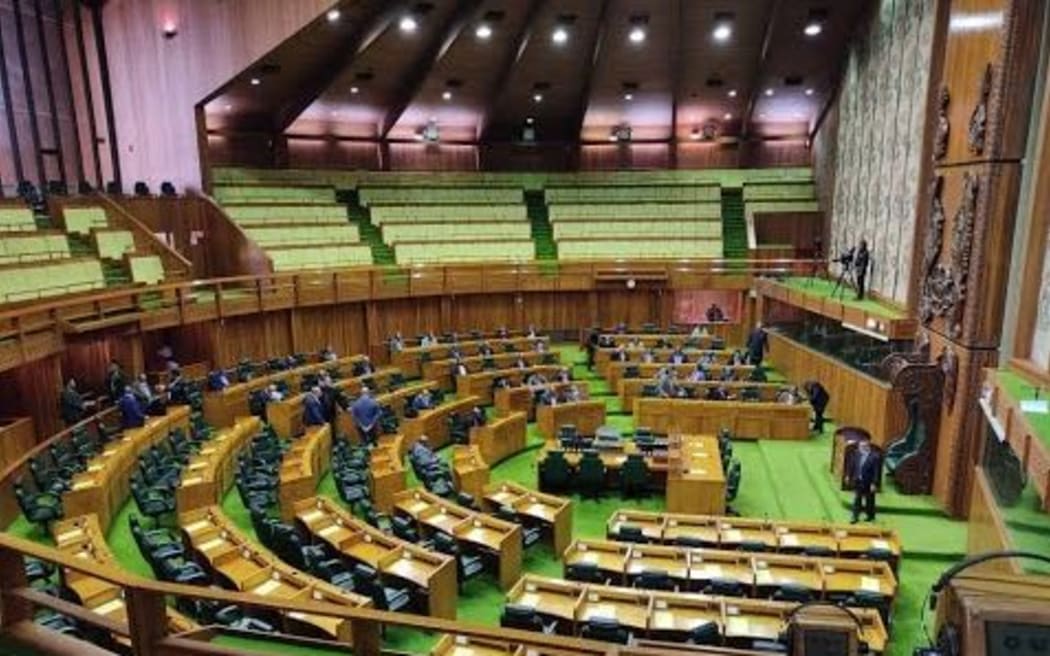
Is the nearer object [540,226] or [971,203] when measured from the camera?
[971,203]

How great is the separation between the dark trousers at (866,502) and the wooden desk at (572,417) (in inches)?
193

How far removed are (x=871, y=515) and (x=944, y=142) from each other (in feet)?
17.7

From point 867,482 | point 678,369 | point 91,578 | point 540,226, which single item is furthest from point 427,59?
point 91,578

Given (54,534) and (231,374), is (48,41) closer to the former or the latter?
(231,374)

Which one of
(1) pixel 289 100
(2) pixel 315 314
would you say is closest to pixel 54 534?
(2) pixel 315 314

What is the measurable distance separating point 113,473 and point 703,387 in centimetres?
994

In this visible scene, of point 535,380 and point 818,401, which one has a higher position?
point 535,380

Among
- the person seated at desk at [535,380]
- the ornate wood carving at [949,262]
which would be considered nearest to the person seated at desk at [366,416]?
the person seated at desk at [535,380]

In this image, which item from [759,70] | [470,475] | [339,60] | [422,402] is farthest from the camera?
[759,70]

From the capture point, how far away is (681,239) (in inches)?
841

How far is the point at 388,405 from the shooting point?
1319 cm

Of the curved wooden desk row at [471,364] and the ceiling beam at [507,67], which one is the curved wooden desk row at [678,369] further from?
the ceiling beam at [507,67]

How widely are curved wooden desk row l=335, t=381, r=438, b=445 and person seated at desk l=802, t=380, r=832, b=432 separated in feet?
23.4

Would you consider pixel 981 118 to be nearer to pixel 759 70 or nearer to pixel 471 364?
pixel 471 364
